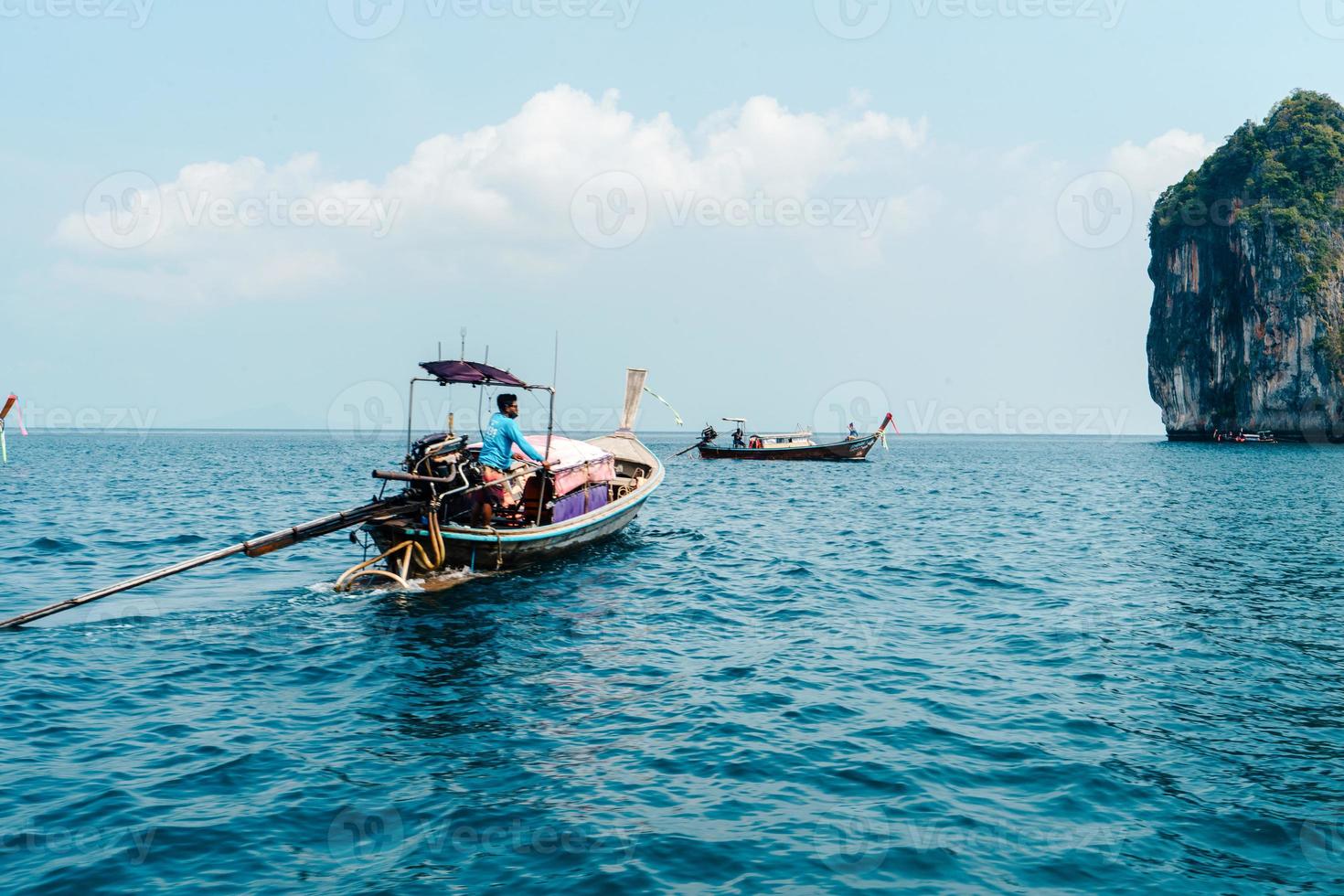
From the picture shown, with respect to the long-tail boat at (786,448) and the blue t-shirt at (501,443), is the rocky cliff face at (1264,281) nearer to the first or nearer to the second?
the long-tail boat at (786,448)

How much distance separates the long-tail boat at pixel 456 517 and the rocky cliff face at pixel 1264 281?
95.0m

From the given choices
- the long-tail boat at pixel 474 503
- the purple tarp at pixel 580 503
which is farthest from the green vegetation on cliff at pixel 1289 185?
the long-tail boat at pixel 474 503

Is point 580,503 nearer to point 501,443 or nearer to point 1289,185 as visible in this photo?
point 501,443

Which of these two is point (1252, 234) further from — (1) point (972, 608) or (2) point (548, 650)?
(2) point (548, 650)

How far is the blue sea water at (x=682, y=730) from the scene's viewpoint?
5.56 meters

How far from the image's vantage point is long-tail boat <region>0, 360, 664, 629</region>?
12.6 m

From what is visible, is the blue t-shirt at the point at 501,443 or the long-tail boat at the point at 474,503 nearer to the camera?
the long-tail boat at the point at 474,503

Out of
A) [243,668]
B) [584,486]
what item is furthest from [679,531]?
[243,668]

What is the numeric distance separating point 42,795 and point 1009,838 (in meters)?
6.96

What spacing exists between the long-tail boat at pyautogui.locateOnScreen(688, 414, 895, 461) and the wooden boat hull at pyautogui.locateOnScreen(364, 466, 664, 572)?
44.4m

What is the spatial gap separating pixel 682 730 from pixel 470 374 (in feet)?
29.8

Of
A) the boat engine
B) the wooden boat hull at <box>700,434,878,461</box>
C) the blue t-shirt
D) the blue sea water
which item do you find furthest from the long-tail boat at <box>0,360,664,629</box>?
the wooden boat hull at <box>700,434,878,461</box>

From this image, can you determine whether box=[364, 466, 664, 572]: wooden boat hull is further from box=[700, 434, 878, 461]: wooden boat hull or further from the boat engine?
box=[700, 434, 878, 461]: wooden boat hull

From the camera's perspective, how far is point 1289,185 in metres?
90.4
